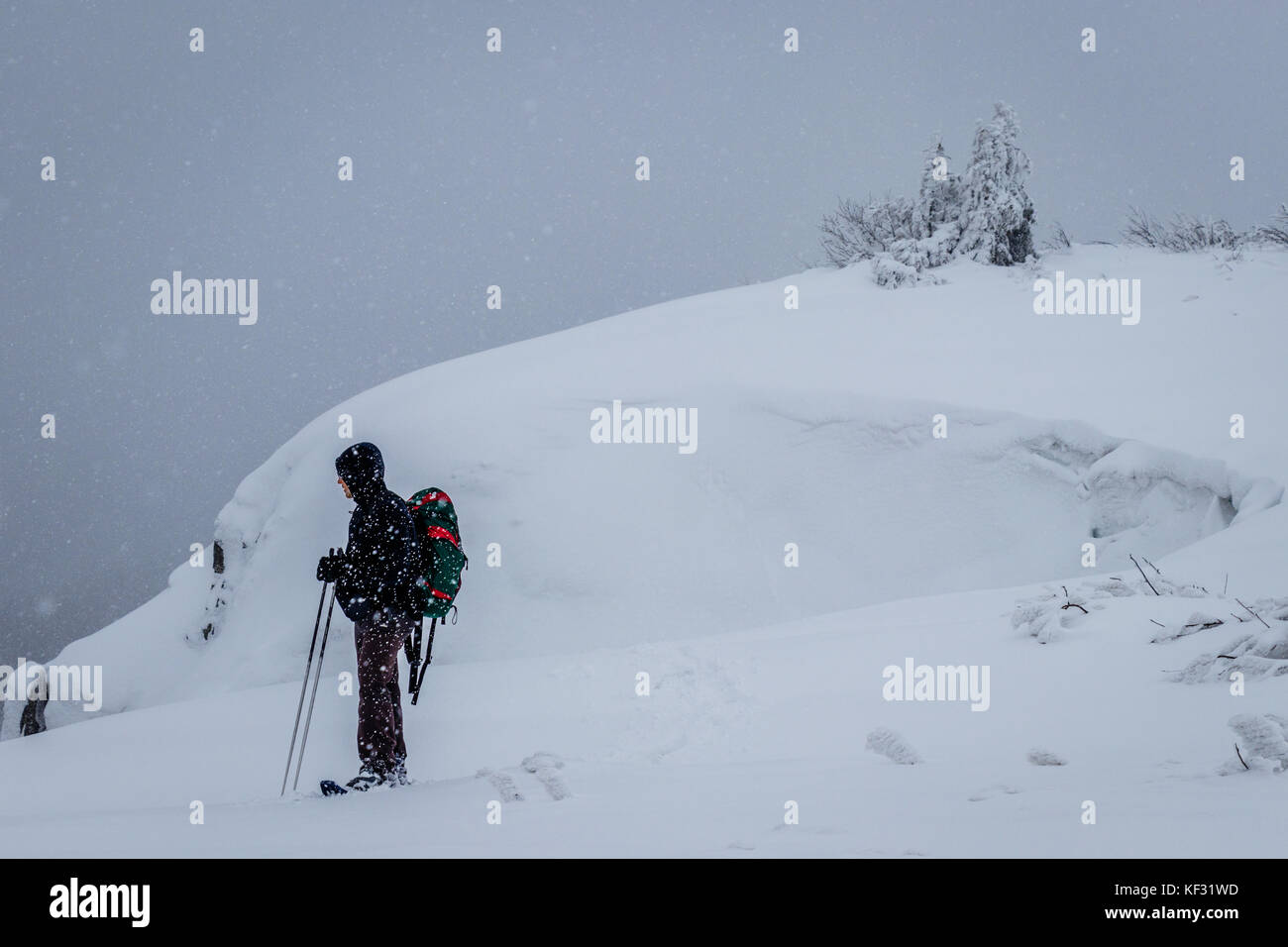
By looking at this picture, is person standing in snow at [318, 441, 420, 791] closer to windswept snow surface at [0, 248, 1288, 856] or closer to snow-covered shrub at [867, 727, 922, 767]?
windswept snow surface at [0, 248, 1288, 856]

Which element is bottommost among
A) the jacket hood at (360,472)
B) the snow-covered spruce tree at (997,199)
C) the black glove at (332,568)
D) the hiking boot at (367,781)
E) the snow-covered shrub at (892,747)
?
the hiking boot at (367,781)

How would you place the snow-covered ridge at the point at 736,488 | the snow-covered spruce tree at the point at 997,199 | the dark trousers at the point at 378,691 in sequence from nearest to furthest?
the dark trousers at the point at 378,691 → the snow-covered ridge at the point at 736,488 → the snow-covered spruce tree at the point at 997,199

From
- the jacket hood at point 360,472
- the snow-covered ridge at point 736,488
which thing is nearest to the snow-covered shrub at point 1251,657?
the jacket hood at point 360,472

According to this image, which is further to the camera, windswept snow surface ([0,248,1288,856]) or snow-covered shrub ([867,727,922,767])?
snow-covered shrub ([867,727,922,767])

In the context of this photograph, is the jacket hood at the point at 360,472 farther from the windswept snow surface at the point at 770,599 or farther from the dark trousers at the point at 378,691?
the windswept snow surface at the point at 770,599

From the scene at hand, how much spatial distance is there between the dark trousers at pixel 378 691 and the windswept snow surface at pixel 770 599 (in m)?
0.34

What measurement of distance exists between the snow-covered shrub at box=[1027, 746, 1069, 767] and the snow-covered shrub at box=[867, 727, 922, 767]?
0.44m

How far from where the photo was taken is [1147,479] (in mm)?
9477

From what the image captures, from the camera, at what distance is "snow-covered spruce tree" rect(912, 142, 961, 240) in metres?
20.5

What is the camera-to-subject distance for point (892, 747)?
3805 mm

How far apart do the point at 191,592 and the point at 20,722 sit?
249cm

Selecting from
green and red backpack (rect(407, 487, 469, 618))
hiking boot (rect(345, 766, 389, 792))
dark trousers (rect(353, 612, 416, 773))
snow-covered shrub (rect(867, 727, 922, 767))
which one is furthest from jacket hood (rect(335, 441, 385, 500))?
snow-covered shrub (rect(867, 727, 922, 767))

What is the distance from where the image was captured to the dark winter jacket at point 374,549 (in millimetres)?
4387

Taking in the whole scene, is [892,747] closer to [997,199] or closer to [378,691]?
[378,691]
